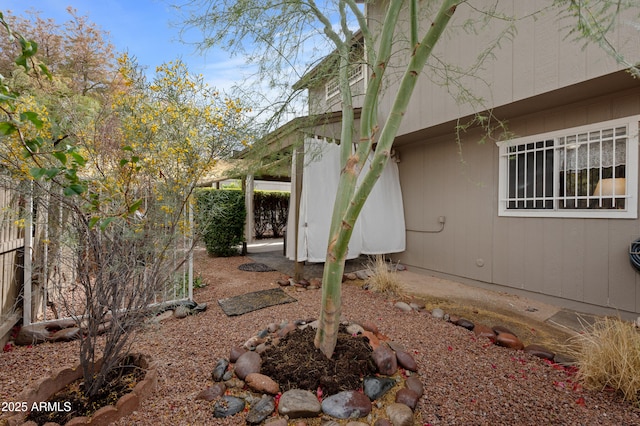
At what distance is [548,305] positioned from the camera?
3.85 meters

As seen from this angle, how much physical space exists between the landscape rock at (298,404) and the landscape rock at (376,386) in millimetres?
359

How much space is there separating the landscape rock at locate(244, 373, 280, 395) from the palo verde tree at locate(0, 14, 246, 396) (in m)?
0.88

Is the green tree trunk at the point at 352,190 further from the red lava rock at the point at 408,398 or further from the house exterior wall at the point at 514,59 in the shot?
the house exterior wall at the point at 514,59

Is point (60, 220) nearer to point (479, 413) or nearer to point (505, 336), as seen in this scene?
point (479, 413)

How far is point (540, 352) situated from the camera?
8.01 feet

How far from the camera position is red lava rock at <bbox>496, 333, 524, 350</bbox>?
2.59 metres

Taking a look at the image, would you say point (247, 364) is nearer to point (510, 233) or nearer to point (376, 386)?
point (376, 386)

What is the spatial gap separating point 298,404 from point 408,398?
721 mm

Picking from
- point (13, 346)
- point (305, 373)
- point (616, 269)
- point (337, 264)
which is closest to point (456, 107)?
point (616, 269)

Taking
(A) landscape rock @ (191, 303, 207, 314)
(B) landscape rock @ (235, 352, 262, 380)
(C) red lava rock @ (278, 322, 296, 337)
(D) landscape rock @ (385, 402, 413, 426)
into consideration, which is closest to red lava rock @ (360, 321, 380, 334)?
(C) red lava rock @ (278, 322, 296, 337)

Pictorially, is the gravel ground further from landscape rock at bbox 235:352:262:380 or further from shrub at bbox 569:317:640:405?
landscape rock at bbox 235:352:262:380

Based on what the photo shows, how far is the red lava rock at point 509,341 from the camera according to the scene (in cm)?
259

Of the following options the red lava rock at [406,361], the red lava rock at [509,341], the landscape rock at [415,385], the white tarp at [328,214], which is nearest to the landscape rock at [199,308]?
the white tarp at [328,214]

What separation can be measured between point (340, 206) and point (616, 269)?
11.9ft
